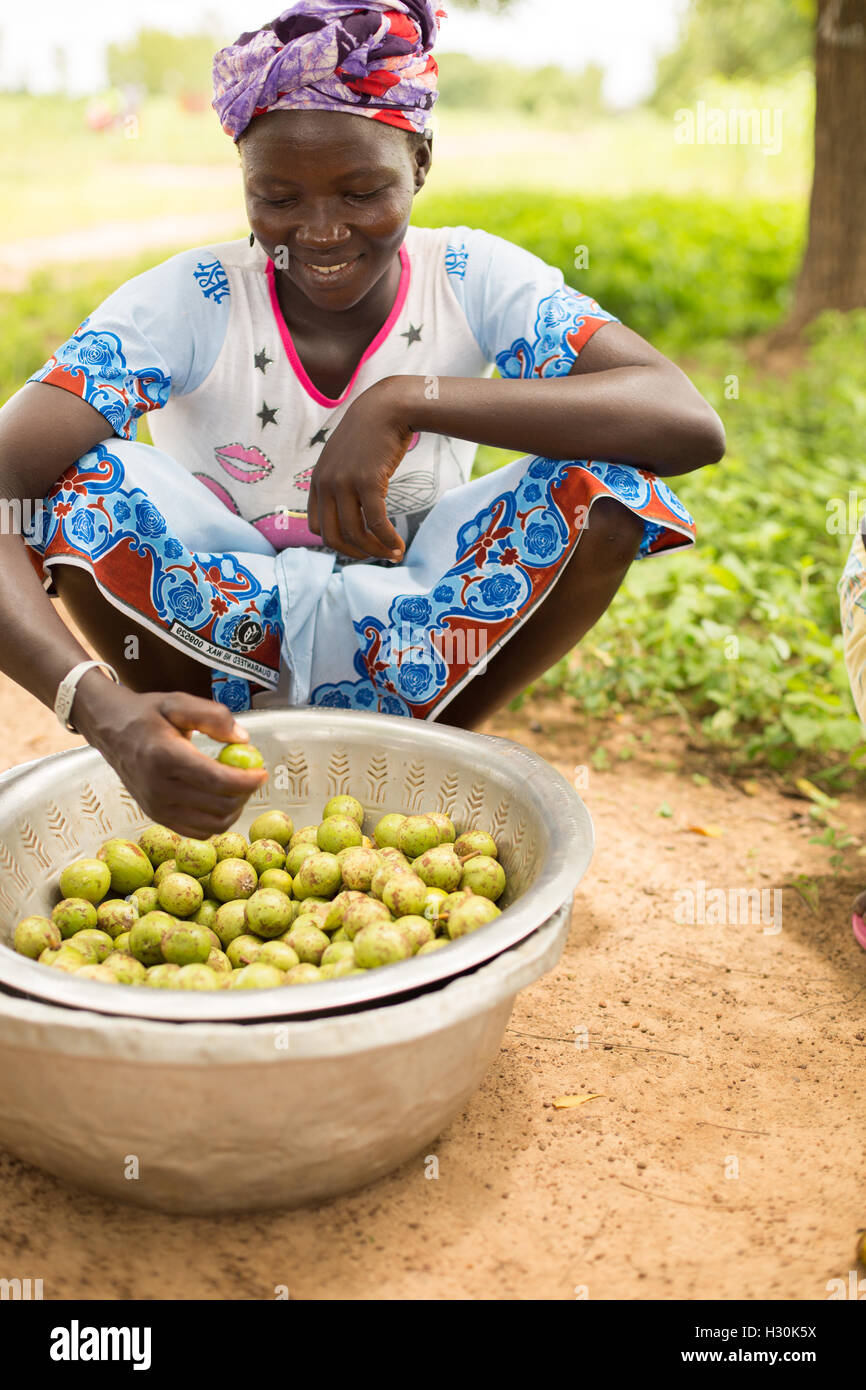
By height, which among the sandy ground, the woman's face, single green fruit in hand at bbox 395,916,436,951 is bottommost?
the sandy ground

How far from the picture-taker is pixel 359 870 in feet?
6.83

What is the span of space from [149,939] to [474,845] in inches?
24.0

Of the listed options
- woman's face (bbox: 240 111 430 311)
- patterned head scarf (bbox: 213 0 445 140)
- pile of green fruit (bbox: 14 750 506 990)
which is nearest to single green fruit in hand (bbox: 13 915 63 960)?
pile of green fruit (bbox: 14 750 506 990)

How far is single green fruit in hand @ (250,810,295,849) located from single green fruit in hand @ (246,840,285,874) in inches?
1.7

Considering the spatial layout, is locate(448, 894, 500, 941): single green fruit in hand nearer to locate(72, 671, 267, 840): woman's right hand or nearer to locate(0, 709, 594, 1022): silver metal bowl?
locate(0, 709, 594, 1022): silver metal bowl

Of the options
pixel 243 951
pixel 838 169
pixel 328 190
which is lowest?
pixel 243 951

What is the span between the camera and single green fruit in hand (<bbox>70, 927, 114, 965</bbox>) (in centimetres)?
187

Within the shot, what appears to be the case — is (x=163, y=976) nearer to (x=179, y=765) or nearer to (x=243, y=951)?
(x=243, y=951)

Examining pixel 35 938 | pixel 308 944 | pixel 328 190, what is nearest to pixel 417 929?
pixel 308 944

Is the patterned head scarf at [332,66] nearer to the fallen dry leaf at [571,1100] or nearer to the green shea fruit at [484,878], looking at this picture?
the green shea fruit at [484,878]

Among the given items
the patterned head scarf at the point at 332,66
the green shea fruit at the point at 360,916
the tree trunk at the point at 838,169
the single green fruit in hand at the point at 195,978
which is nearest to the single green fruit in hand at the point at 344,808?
the green shea fruit at the point at 360,916

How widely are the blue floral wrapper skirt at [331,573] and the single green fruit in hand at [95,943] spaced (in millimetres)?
706
